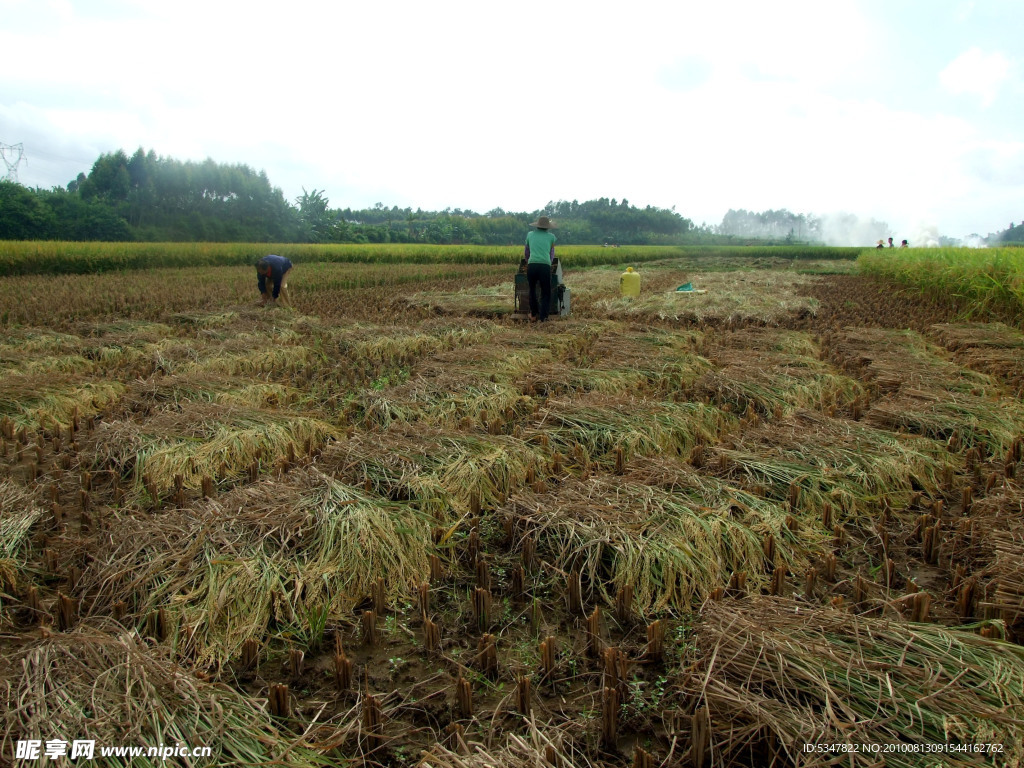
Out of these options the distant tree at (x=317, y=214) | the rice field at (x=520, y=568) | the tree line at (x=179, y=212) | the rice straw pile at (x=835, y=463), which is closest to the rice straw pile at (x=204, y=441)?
the rice field at (x=520, y=568)

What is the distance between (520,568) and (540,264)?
6899 millimetres

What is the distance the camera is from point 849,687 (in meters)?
1.82

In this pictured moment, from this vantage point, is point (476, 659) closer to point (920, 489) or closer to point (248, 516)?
point (248, 516)

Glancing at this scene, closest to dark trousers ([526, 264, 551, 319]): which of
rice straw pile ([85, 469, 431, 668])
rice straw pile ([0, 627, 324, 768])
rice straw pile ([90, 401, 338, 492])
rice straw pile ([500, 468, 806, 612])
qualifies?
rice straw pile ([90, 401, 338, 492])

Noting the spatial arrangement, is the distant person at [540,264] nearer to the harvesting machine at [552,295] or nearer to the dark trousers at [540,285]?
the dark trousers at [540,285]

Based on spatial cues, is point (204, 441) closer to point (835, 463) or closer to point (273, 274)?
point (835, 463)

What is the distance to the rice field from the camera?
1.81 meters

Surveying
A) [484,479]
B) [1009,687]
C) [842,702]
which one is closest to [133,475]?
[484,479]

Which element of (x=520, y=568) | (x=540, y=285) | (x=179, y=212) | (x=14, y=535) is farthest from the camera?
(x=179, y=212)

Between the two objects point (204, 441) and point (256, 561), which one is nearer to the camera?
point (256, 561)

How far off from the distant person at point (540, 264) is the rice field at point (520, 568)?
3.41 meters

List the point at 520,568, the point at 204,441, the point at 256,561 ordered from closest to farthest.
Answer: the point at 256,561 → the point at 520,568 → the point at 204,441

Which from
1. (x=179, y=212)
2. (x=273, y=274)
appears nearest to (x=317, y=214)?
(x=179, y=212)

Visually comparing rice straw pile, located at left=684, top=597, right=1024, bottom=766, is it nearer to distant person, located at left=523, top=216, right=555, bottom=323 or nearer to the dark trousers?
distant person, located at left=523, top=216, right=555, bottom=323
